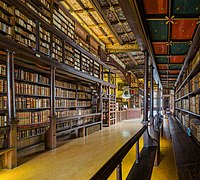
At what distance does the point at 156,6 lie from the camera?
2.59 metres

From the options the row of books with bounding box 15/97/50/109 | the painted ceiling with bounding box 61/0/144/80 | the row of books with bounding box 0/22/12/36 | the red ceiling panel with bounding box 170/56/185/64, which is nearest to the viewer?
the row of books with bounding box 0/22/12/36

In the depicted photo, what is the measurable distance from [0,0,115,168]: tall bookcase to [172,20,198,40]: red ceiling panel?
2.50m

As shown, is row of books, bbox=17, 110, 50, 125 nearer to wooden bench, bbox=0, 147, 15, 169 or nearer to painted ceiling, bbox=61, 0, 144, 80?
wooden bench, bbox=0, 147, 15, 169

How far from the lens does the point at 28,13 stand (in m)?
3.84

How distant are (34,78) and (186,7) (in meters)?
3.56

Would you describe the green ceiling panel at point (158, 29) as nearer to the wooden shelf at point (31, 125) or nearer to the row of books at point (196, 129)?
the row of books at point (196, 129)

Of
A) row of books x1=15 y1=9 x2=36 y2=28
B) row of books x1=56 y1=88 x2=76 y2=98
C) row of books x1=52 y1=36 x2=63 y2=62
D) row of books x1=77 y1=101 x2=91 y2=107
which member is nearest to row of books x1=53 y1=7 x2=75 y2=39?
row of books x1=52 y1=36 x2=63 y2=62

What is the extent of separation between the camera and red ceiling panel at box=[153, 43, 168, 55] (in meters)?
4.33

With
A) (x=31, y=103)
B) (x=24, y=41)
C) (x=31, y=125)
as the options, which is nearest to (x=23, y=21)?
(x=24, y=41)

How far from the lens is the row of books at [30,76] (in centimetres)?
443

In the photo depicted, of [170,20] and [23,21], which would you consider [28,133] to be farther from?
[170,20]

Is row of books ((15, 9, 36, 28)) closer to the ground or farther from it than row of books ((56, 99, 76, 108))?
farther from it

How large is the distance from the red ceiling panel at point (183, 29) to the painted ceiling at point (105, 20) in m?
3.60

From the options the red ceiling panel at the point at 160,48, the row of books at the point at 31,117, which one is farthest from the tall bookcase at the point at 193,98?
the row of books at the point at 31,117
